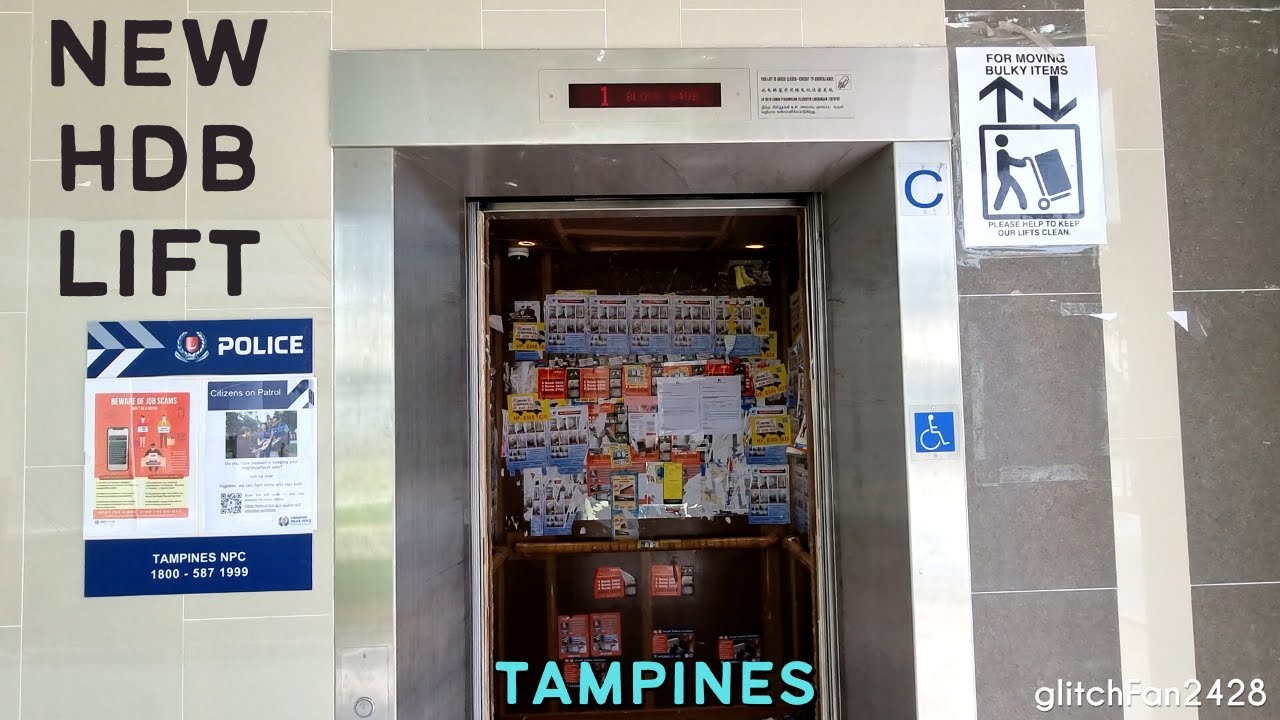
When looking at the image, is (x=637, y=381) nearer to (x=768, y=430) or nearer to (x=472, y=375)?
(x=768, y=430)

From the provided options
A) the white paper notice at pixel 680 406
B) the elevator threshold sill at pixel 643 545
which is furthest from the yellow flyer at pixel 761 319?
the elevator threshold sill at pixel 643 545

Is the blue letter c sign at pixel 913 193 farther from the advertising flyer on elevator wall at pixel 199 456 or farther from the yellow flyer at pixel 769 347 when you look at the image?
the yellow flyer at pixel 769 347

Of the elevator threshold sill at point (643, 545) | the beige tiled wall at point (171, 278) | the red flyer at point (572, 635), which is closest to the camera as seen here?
the beige tiled wall at point (171, 278)

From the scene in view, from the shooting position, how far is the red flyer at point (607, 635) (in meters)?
3.35

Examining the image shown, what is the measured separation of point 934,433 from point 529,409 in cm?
208

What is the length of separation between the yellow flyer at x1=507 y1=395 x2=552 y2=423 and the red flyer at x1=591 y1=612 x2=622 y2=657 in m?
0.88

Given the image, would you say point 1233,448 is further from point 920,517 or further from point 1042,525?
point 920,517

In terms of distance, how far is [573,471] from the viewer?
3.30m

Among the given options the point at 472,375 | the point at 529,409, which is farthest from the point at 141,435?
the point at 529,409

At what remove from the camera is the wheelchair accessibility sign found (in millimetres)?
1483

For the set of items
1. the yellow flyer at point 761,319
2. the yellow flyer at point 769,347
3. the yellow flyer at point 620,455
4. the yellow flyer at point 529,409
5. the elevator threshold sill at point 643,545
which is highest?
the yellow flyer at point 761,319

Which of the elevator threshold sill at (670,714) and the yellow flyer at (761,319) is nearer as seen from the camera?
the elevator threshold sill at (670,714)

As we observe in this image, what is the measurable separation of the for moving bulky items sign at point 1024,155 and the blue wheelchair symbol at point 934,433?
345mm

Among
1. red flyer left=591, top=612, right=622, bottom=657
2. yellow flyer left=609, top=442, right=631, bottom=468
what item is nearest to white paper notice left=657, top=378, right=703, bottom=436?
yellow flyer left=609, top=442, right=631, bottom=468
